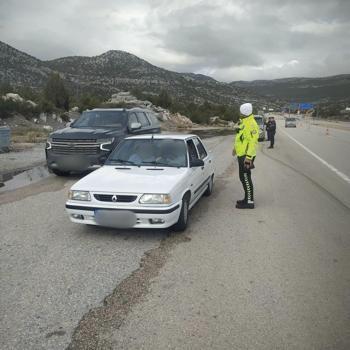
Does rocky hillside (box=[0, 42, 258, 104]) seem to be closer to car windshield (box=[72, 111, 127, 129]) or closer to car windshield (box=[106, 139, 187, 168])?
car windshield (box=[72, 111, 127, 129])

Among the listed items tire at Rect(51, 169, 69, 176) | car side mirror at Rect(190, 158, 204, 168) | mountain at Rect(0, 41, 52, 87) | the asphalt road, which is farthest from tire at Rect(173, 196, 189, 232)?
mountain at Rect(0, 41, 52, 87)

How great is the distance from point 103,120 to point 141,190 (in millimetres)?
7153

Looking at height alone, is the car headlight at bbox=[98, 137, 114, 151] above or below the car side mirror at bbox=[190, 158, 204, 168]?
below

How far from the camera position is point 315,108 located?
153 metres

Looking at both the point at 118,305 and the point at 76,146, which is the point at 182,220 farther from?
the point at 76,146

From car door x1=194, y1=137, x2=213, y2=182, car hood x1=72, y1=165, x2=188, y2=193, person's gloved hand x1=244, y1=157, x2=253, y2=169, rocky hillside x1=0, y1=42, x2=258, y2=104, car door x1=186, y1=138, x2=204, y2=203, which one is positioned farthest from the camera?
rocky hillside x1=0, y1=42, x2=258, y2=104

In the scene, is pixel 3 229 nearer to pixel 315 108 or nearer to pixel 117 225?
pixel 117 225

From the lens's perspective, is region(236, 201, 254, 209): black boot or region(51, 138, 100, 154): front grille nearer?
region(236, 201, 254, 209): black boot

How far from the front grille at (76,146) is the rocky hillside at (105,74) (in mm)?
64127

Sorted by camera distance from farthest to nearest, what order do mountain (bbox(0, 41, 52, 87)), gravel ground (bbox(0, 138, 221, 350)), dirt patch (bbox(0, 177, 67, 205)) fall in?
mountain (bbox(0, 41, 52, 87)) → dirt patch (bbox(0, 177, 67, 205)) → gravel ground (bbox(0, 138, 221, 350))

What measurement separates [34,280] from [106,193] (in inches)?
68.2

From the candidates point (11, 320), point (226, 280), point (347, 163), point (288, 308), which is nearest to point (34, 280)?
point (11, 320)

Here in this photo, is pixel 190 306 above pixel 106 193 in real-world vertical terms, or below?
below

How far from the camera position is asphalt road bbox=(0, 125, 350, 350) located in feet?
11.8
